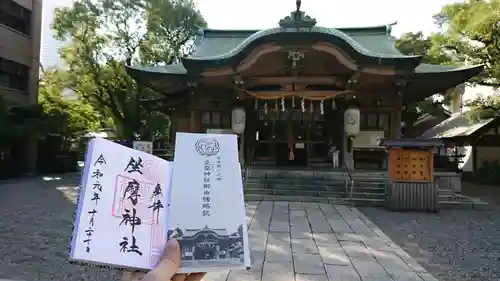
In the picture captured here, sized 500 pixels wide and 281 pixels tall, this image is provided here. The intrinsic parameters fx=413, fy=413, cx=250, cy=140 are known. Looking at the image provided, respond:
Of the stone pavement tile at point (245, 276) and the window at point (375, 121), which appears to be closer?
the stone pavement tile at point (245, 276)

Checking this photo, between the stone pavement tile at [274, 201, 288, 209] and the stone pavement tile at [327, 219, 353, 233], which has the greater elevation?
the stone pavement tile at [274, 201, 288, 209]

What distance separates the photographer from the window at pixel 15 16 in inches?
806

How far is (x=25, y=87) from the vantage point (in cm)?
2216

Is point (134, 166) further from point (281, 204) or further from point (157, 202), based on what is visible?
point (281, 204)

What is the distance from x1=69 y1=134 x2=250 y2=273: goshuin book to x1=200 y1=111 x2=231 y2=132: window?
47.6 ft

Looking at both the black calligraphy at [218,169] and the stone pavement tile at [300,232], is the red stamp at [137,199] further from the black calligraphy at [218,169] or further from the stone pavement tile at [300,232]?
the stone pavement tile at [300,232]

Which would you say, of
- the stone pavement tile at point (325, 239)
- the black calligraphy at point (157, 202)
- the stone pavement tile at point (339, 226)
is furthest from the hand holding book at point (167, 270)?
the stone pavement tile at point (339, 226)

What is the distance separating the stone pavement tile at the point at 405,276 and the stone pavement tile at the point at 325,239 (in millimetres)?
1610

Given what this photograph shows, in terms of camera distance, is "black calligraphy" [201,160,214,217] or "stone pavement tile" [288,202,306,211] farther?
"stone pavement tile" [288,202,306,211]

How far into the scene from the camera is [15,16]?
2133 cm

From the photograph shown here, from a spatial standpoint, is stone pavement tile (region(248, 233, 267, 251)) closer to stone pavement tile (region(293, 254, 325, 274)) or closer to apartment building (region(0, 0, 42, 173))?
stone pavement tile (region(293, 254, 325, 274))

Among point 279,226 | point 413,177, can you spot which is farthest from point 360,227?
point 413,177

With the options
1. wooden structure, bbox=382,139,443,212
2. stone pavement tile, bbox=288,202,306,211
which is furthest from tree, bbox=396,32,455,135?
stone pavement tile, bbox=288,202,306,211

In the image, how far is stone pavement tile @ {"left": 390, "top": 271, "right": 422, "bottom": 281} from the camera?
4.89 m
